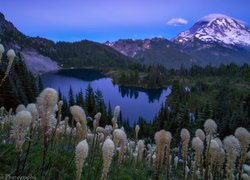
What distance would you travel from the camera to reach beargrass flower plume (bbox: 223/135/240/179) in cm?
383

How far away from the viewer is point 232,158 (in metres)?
3.86

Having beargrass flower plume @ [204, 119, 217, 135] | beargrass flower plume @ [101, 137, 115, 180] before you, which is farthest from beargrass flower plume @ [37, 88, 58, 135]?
beargrass flower plume @ [204, 119, 217, 135]

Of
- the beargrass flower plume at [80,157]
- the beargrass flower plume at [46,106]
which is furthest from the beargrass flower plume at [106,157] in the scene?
the beargrass flower plume at [46,106]

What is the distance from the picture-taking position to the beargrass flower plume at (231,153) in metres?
3.83

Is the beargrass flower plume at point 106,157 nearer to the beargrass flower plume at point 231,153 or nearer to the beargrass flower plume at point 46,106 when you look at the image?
the beargrass flower plume at point 46,106

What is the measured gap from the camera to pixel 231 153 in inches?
154

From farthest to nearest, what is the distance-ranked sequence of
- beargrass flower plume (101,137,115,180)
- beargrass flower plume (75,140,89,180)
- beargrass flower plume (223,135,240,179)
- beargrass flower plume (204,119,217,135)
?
beargrass flower plume (204,119,217,135) < beargrass flower plume (223,135,240,179) < beargrass flower plume (101,137,115,180) < beargrass flower plume (75,140,89,180)

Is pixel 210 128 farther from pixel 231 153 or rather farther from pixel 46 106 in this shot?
pixel 46 106

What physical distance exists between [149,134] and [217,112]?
40.1 m

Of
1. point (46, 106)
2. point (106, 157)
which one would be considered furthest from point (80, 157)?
point (46, 106)

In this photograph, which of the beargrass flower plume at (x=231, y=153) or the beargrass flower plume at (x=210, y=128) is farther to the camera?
the beargrass flower plume at (x=210, y=128)

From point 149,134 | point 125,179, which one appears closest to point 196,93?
point 149,134

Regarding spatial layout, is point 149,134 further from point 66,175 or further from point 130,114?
point 66,175

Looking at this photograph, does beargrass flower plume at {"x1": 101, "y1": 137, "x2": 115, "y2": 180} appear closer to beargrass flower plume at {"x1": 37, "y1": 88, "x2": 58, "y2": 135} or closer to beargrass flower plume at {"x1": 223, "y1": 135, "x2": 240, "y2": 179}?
beargrass flower plume at {"x1": 37, "y1": 88, "x2": 58, "y2": 135}
